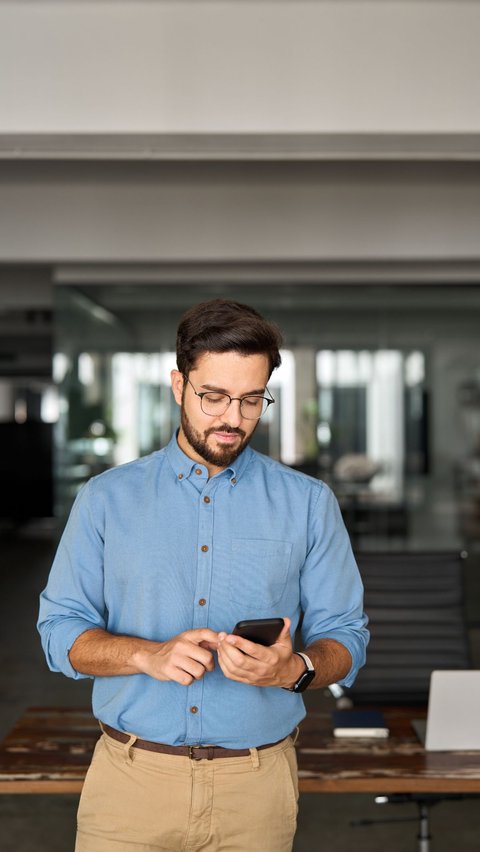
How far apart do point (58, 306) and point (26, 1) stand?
3.37 m

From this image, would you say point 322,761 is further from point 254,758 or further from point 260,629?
point 260,629

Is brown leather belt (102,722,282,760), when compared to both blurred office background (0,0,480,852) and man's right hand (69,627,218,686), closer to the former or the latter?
man's right hand (69,627,218,686)

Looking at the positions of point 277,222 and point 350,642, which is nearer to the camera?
point 350,642

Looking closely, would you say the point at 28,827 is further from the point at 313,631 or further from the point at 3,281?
the point at 3,281

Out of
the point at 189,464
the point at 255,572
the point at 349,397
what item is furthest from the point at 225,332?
the point at 349,397

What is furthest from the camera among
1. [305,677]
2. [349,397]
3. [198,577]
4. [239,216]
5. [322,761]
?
[349,397]

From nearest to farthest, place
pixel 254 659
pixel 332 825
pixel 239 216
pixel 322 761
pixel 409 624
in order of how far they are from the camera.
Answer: pixel 254 659, pixel 322 761, pixel 409 624, pixel 332 825, pixel 239 216

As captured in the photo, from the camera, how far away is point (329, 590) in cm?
184

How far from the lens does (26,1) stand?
419cm

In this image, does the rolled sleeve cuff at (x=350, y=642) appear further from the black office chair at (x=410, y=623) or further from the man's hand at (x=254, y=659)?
the black office chair at (x=410, y=623)

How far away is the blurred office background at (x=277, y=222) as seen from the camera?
166 inches

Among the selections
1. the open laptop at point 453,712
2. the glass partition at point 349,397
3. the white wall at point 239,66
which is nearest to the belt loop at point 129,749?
the open laptop at point 453,712

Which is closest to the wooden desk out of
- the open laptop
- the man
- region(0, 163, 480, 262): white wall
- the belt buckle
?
the open laptop

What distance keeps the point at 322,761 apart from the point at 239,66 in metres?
3.02
